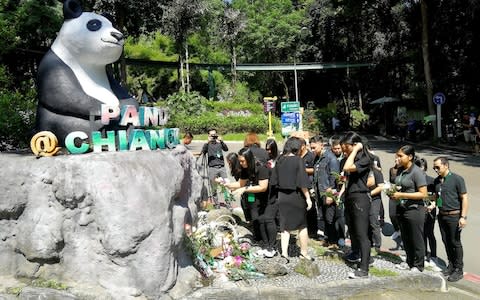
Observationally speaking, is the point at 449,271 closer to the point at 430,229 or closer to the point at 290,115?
the point at 430,229

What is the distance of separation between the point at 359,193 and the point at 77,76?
387 cm

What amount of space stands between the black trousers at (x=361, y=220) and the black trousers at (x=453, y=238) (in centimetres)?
103

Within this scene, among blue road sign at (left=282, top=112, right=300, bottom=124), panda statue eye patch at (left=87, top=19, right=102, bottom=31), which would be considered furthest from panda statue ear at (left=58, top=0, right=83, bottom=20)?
blue road sign at (left=282, top=112, right=300, bottom=124)

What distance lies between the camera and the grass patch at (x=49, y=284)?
4844mm

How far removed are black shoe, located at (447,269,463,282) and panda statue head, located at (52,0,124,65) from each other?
513 cm

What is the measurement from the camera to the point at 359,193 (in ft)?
18.5

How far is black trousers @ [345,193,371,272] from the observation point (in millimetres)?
5605

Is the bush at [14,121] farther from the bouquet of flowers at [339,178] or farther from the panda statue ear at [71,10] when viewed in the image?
the bouquet of flowers at [339,178]

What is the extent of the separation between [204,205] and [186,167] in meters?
2.38

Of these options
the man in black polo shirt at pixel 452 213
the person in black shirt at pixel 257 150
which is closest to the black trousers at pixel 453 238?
the man in black polo shirt at pixel 452 213

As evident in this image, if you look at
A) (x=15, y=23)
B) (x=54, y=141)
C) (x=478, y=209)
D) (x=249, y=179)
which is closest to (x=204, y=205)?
(x=249, y=179)

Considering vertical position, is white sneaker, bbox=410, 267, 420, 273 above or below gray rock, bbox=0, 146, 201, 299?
below

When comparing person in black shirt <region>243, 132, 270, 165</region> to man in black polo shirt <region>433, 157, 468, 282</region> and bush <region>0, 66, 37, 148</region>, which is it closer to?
man in black polo shirt <region>433, 157, 468, 282</region>

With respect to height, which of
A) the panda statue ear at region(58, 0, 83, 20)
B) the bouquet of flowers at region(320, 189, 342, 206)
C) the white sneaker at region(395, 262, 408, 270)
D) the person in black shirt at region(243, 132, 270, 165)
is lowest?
the white sneaker at region(395, 262, 408, 270)
